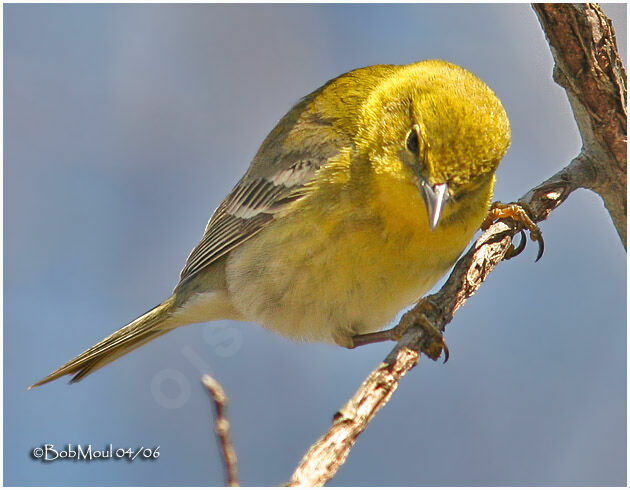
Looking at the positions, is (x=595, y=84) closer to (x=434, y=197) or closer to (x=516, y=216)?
(x=516, y=216)

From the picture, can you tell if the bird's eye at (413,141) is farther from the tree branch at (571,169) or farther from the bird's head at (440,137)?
the tree branch at (571,169)

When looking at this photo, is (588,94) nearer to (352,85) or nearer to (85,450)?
(352,85)

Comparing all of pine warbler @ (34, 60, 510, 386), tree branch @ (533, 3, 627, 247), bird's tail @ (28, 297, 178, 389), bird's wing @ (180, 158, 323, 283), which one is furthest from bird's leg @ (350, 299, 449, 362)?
bird's tail @ (28, 297, 178, 389)

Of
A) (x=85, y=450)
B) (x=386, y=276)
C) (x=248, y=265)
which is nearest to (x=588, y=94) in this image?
(x=386, y=276)

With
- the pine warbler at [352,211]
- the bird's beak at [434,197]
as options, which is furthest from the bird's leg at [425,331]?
the bird's beak at [434,197]

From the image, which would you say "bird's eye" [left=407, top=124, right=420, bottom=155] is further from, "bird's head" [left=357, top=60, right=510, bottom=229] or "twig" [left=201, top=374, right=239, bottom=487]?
"twig" [left=201, top=374, right=239, bottom=487]

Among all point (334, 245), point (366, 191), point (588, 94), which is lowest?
point (334, 245)
